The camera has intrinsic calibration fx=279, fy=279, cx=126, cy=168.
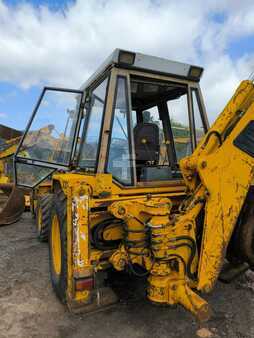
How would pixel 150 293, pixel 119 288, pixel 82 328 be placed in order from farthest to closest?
pixel 119 288, pixel 82 328, pixel 150 293

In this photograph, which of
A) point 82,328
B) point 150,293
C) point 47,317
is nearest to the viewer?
point 150,293

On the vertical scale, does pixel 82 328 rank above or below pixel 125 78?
below

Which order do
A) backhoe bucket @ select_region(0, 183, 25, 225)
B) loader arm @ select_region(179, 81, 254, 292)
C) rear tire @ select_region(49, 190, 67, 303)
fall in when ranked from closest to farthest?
loader arm @ select_region(179, 81, 254, 292) < rear tire @ select_region(49, 190, 67, 303) < backhoe bucket @ select_region(0, 183, 25, 225)

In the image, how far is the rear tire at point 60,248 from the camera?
2592 mm

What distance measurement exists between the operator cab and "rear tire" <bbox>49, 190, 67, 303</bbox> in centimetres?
51

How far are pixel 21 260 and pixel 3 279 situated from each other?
65 cm

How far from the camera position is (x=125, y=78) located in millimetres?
3004

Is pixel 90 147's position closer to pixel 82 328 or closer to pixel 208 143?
pixel 208 143

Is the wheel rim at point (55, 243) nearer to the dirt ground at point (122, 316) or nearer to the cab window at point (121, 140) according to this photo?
the dirt ground at point (122, 316)

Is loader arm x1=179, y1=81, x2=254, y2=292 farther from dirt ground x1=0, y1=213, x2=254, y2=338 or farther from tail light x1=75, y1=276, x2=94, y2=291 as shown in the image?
tail light x1=75, y1=276, x2=94, y2=291

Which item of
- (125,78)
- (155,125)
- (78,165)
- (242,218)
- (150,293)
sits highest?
(125,78)

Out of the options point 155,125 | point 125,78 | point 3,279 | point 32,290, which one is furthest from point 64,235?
point 155,125

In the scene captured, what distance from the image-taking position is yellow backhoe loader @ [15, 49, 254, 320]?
7.39ft

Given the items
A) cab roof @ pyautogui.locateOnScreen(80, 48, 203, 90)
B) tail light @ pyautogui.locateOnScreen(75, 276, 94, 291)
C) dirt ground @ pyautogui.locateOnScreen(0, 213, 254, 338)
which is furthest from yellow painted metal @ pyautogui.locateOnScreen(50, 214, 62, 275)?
cab roof @ pyautogui.locateOnScreen(80, 48, 203, 90)
